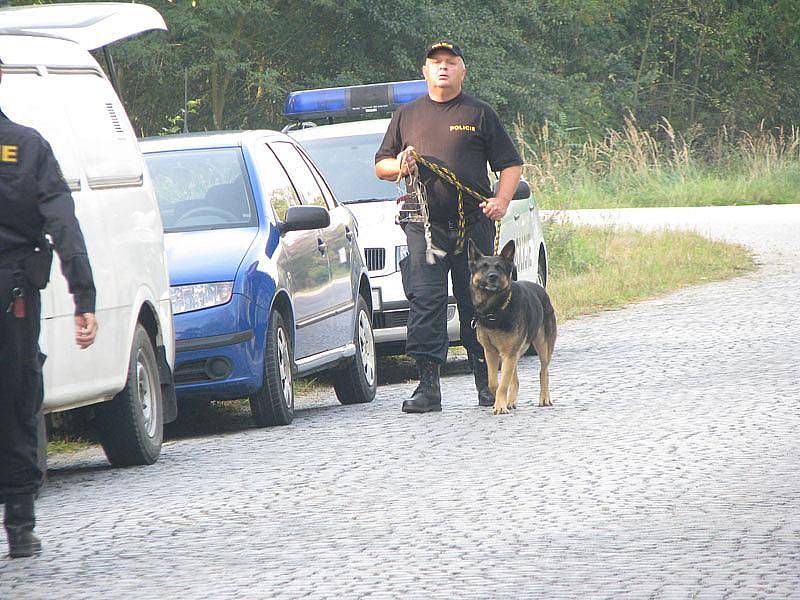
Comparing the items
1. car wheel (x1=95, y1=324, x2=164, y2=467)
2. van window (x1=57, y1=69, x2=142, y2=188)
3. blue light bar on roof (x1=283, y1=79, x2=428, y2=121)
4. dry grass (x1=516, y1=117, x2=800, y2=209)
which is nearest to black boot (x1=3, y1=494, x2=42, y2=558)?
car wheel (x1=95, y1=324, x2=164, y2=467)

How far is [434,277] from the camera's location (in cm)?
988

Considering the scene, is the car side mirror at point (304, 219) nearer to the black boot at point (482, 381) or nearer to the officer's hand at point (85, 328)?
the black boot at point (482, 381)

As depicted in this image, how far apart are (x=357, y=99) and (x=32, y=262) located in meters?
9.73

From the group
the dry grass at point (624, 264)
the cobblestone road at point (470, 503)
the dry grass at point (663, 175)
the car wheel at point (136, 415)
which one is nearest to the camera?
the cobblestone road at point (470, 503)

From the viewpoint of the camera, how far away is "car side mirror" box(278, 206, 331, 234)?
32.7ft

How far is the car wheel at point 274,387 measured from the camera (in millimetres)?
9516

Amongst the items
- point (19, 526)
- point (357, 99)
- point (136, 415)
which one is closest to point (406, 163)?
point (136, 415)

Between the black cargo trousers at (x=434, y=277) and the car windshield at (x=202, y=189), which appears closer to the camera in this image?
the black cargo trousers at (x=434, y=277)

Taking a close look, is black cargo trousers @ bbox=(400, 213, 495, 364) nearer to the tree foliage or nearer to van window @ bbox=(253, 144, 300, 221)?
van window @ bbox=(253, 144, 300, 221)

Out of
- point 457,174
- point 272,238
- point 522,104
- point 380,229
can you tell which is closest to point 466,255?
point 457,174

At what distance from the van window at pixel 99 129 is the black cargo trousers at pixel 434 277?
6.42 feet

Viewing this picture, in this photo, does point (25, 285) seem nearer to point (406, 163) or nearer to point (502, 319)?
point (406, 163)

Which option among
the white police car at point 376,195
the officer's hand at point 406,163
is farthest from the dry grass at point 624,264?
the officer's hand at point 406,163

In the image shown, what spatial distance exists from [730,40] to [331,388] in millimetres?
38599
